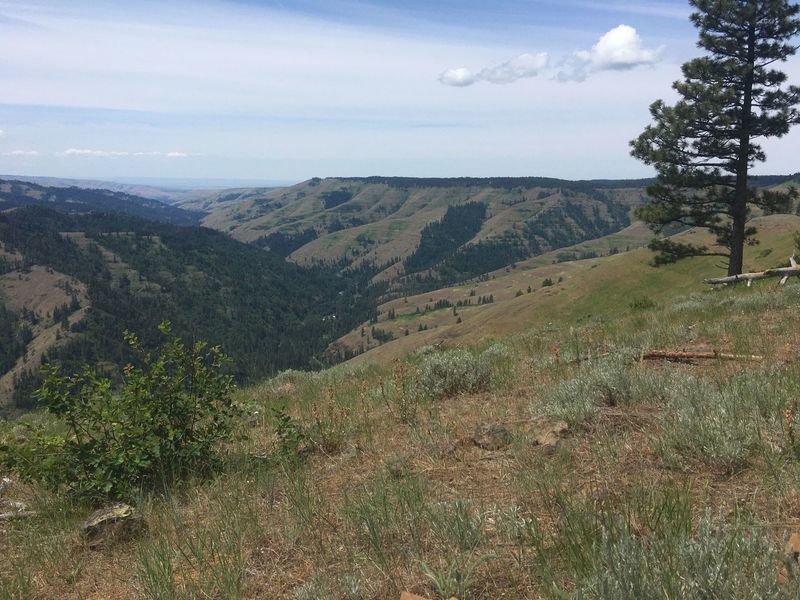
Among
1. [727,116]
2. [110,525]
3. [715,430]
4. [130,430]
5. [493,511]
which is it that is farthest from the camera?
[727,116]

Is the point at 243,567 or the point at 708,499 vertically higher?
A: the point at 708,499

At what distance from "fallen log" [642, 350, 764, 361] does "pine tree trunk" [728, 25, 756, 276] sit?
72.6ft

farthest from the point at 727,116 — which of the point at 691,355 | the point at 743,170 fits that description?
the point at 691,355

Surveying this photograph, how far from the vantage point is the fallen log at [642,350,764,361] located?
6.57 meters

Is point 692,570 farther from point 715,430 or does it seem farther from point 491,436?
point 491,436

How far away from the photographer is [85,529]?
404cm

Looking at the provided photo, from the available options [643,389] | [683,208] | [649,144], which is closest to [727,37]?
[649,144]

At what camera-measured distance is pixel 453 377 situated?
7.60 meters

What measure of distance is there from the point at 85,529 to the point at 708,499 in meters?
4.71

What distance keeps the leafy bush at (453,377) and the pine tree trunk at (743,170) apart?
2384 cm

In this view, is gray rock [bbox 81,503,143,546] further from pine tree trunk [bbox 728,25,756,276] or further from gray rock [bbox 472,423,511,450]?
pine tree trunk [bbox 728,25,756,276]

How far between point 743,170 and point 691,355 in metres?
23.8

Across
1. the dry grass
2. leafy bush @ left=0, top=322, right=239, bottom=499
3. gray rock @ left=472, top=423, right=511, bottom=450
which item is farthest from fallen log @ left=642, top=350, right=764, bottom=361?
leafy bush @ left=0, top=322, right=239, bottom=499

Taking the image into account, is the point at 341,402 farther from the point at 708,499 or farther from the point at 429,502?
the point at 708,499
